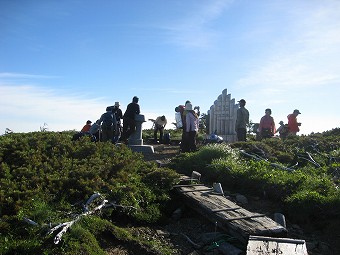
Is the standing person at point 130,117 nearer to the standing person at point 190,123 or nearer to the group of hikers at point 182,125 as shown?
the group of hikers at point 182,125

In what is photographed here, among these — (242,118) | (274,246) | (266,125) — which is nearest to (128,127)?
(242,118)

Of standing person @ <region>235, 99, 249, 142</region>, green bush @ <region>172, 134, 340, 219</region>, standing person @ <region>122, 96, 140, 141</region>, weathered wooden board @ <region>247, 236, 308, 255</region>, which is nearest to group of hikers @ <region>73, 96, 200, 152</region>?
standing person @ <region>122, 96, 140, 141</region>

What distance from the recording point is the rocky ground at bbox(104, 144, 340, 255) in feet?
19.5

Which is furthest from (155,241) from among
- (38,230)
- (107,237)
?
(38,230)

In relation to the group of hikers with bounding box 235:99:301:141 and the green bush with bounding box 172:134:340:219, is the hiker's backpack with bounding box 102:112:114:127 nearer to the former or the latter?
the green bush with bounding box 172:134:340:219

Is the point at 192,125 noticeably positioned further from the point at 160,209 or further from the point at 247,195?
the point at 160,209

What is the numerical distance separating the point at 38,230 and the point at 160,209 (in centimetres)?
254

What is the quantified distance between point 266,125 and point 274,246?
1198 cm

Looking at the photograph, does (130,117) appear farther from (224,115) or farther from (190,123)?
(224,115)

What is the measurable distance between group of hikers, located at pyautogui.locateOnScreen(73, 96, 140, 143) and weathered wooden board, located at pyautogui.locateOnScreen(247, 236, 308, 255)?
7.97m

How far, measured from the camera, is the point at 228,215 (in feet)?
20.8

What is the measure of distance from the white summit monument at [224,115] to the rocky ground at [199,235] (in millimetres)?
10900

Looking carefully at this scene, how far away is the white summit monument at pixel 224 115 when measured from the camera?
727 inches

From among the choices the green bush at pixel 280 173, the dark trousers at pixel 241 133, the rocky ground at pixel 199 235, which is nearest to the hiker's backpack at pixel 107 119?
the green bush at pixel 280 173
